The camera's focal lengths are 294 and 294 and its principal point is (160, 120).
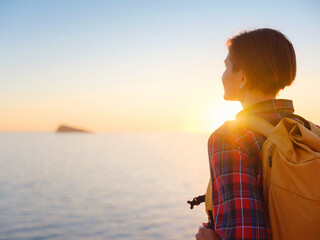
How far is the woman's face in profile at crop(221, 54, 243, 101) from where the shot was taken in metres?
1.54

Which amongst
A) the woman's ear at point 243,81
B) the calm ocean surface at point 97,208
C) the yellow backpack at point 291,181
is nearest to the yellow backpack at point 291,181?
the yellow backpack at point 291,181

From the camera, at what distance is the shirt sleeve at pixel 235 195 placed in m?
1.19

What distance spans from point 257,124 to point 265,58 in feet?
1.09

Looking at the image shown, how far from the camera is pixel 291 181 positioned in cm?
119

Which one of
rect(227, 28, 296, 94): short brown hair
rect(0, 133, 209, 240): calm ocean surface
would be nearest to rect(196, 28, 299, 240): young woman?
rect(227, 28, 296, 94): short brown hair

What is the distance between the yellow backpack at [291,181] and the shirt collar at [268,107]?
210 millimetres

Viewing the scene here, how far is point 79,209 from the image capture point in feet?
Result: 38.8

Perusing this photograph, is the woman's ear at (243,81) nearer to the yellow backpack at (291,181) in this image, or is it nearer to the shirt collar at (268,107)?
the shirt collar at (268,107)

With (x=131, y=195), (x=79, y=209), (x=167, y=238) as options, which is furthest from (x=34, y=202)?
(x=167, y=238)

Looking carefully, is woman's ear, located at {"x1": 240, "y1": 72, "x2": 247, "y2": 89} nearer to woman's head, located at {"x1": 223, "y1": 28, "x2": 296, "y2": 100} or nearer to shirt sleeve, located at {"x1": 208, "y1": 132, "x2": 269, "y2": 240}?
woman's head, located at {"x1": 223, "y1": 28, "x2": 296, "y2": 100}

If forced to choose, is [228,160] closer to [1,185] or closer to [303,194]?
[303,194]

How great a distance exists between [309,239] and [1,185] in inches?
737

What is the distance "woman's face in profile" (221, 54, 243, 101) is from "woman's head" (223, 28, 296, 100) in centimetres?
2

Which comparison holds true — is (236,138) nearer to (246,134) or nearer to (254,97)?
(246,134)
